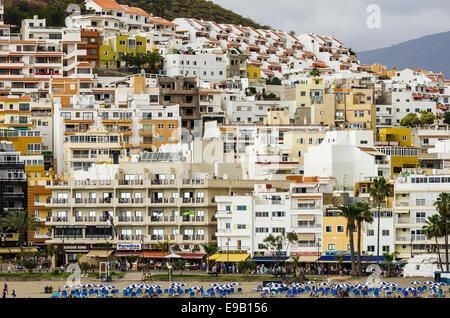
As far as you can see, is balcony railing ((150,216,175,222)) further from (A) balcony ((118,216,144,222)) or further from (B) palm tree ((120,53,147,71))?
(B) palm tree ((120,53,147,71))

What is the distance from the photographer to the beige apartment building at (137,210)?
96312mm

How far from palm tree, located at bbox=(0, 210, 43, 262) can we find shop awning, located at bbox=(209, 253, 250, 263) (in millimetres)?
15399

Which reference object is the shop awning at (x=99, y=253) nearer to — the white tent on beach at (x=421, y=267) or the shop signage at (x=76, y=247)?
the shop signage at (x=76, y=247)

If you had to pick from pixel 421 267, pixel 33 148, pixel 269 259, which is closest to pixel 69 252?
pixel 269 259

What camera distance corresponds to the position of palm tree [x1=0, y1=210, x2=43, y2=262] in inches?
3728

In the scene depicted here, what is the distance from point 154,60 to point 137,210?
166 ft

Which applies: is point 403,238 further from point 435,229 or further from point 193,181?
point 193,181

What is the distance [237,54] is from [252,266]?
2859 inches

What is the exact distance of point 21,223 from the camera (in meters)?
94.7

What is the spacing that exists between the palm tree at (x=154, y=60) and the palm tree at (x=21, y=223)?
4950 cm

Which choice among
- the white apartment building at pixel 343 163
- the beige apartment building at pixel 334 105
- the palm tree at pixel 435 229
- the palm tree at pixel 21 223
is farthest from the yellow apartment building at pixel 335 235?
the beige apartment building at pixel 334 105
